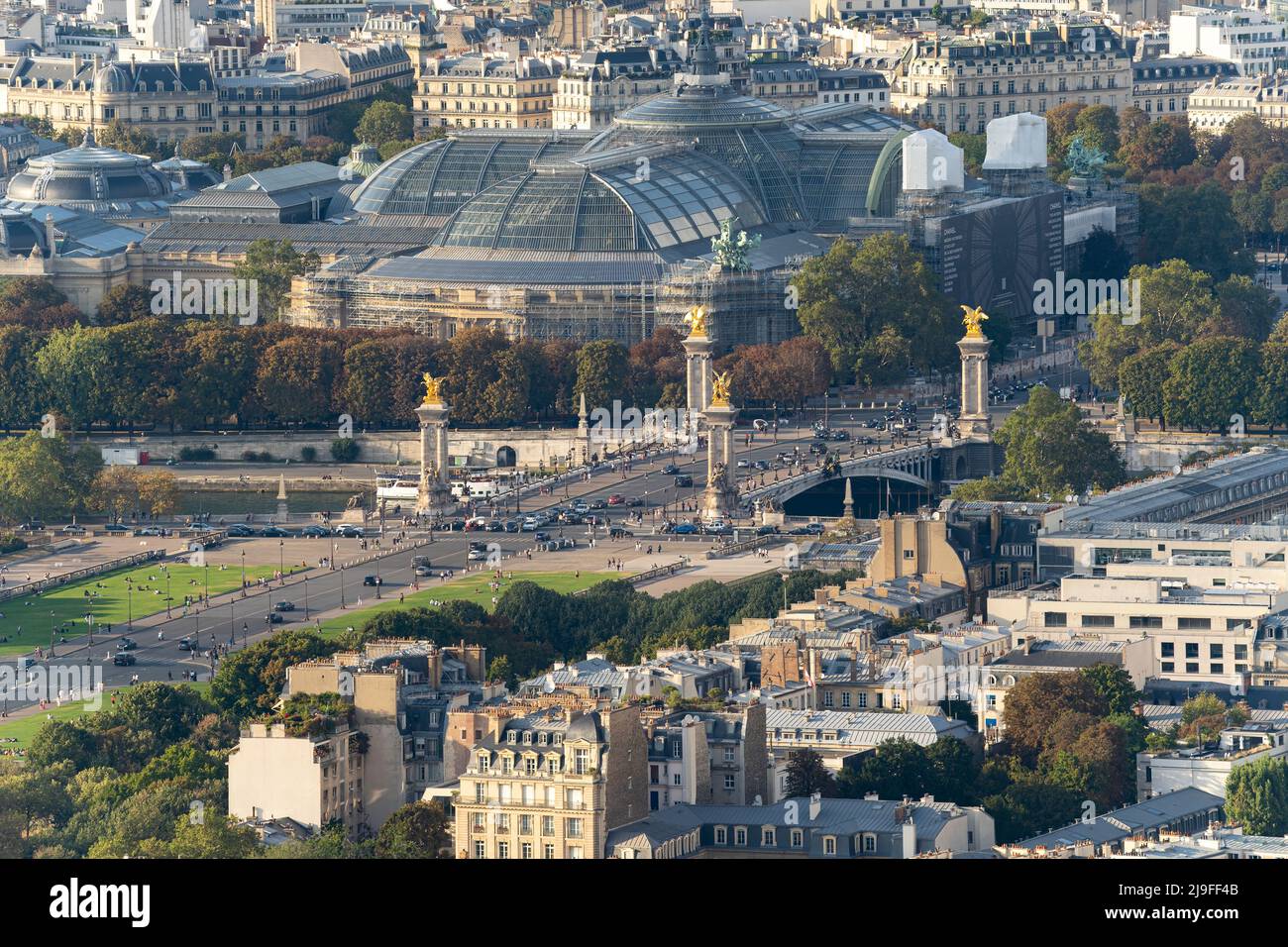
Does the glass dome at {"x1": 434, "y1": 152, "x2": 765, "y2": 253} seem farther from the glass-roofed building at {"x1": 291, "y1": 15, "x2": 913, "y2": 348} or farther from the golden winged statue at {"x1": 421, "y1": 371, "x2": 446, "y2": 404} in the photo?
the golden winged statue at {"x1": 421, "y1": 371, "x2": 446, "y2": 404}

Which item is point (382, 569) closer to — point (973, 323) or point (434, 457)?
point (434, 457)

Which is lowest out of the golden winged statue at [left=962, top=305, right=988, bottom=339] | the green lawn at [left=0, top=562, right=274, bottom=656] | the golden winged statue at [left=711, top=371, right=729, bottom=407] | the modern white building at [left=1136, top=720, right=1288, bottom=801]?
the green lawn at [left=0, top=562, right=274, bottom=656]

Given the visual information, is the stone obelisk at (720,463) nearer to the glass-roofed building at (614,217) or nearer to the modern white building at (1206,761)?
the glass-roofed building at (614,217)

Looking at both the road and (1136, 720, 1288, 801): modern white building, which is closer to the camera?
(1136, 720, 1288, 801): modern white building

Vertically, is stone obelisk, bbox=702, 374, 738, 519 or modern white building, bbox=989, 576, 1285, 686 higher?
modern white building, bbox=989, 576, 1285, 686

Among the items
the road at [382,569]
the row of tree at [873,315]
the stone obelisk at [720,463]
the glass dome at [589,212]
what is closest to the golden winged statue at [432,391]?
the road at [382,569]

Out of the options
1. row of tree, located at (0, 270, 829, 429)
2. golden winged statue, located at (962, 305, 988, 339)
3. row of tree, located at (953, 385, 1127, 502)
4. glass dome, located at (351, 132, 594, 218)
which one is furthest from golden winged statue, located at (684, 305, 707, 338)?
glass dome, located at (351, 132, 594, 218)

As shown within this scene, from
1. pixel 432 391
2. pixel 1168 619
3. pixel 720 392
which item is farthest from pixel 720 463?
pixel 1168 619
